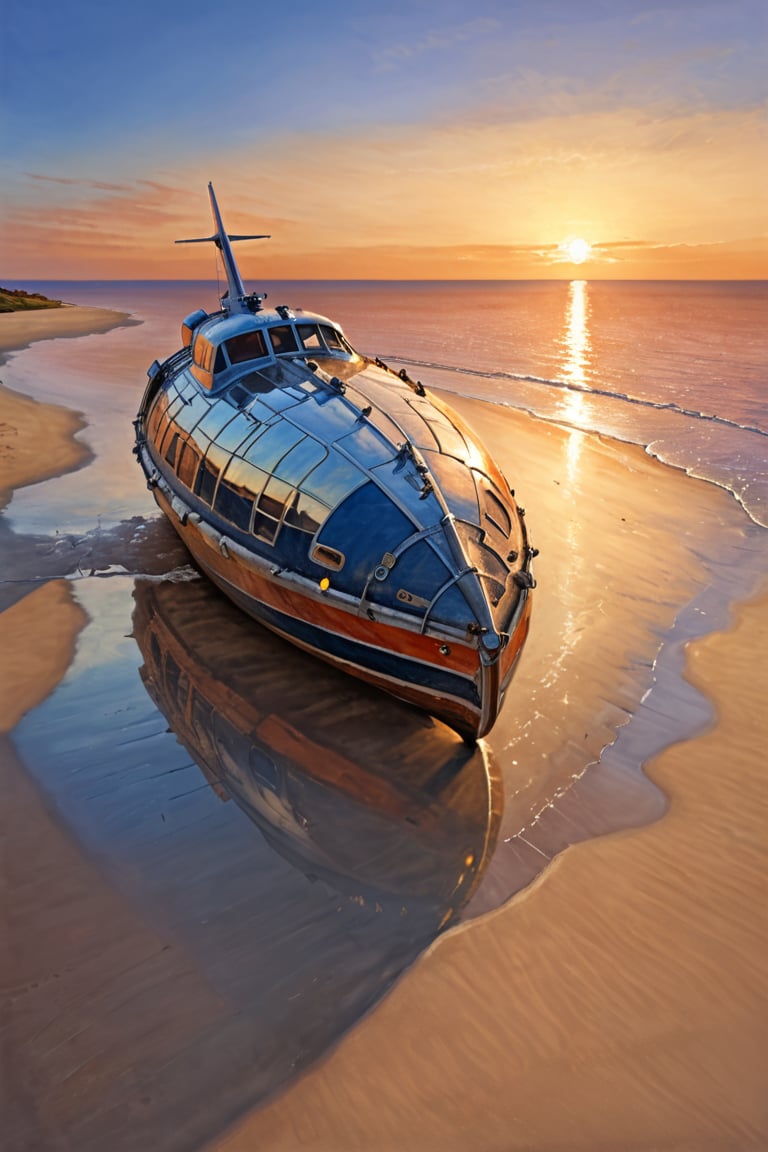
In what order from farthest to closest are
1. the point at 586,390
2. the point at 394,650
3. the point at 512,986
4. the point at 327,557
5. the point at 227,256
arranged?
the point at 586,390
the point at 227,256
the point at 327,557
the point at 394,650
the point at 512,986

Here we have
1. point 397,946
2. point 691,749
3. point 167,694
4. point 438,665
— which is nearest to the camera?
point 397,946

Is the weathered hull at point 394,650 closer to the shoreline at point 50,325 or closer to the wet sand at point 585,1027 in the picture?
the wet sand at point 585,1027

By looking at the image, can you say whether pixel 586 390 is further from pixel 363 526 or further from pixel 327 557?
pixel 327 557

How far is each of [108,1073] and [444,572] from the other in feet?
18.9

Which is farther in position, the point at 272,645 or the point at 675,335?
the point at 675,335

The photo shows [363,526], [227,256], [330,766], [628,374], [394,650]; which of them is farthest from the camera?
[628,374]

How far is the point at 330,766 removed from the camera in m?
9.05

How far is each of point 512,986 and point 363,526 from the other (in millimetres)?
5284

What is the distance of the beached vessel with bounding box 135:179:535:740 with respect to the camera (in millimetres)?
8086

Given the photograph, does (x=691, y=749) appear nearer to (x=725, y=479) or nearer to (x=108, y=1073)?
(x=108, y=1073)

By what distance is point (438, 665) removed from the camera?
8.10 meters

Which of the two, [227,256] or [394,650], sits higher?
[227,256]

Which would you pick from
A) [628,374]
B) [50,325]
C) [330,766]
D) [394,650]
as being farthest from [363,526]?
[50,325]

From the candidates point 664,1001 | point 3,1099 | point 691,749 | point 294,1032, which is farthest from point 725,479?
point 3,1099
